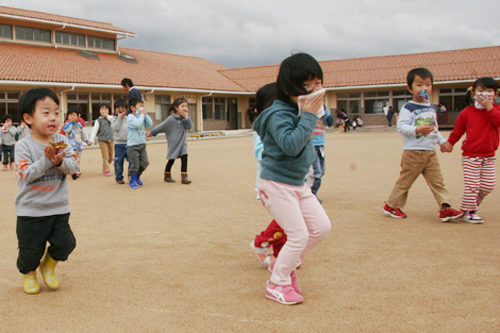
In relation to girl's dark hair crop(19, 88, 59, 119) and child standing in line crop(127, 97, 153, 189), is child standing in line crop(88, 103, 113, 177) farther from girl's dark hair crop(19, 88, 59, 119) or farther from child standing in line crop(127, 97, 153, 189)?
girl's dark hair crop(19, 88, 59, 119)

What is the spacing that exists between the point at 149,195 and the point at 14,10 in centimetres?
2367

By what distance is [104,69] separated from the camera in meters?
26.9

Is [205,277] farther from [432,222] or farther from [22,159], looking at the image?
[432,222]

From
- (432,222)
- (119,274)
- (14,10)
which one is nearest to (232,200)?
(432,222)

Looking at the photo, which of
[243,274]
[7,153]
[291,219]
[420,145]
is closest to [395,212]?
[420,145]

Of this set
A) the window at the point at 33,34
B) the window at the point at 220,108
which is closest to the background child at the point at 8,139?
the window at the point at 33,34

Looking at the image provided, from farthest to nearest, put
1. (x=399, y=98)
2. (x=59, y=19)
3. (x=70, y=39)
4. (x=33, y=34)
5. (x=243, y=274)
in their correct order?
(x=399, y=98) → (x=70, y=39) → (x=59, y=19) → (x=33, y=34) → (x=243, y=274)

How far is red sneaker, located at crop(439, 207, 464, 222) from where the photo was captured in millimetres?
5031

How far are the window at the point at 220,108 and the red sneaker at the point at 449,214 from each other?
1176 inches

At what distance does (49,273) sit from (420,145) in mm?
3818

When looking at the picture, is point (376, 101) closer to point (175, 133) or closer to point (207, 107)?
point (207, 107)

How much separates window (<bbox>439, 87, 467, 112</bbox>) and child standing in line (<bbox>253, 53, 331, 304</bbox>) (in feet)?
99.6

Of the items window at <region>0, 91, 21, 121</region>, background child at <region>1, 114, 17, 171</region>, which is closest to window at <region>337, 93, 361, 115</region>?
window at <region>0, 91, 21, 121</region>

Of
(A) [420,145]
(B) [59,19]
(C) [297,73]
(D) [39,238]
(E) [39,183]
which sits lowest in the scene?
(D) [39,238]
